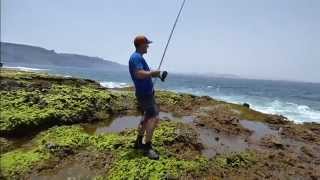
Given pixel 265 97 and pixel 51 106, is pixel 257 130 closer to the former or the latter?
pixel 51 106

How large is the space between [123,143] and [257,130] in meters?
5.89

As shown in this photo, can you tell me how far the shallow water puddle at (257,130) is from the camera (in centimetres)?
1108

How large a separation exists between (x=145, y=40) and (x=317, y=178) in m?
4.83

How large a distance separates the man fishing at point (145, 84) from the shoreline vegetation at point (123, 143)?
0.51m

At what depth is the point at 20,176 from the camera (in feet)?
21.5

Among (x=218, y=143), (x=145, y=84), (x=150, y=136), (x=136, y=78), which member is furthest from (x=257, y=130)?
(x=136, y=78)

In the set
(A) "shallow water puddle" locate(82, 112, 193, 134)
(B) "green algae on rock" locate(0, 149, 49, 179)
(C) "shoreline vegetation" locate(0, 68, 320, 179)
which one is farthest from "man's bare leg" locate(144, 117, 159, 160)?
(A) "shallow water puddle" locate(82, 112, 193, 134)

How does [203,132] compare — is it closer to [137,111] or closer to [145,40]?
[137,111]

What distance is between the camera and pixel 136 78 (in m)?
7.18

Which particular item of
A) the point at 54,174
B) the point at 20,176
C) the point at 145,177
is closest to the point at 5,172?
the point at 20,176

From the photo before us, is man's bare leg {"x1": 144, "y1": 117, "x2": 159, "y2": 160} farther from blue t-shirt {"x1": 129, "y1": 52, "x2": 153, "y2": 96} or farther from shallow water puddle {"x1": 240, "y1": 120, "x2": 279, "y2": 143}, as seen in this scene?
shallow water puddle {"x1": 240, "y1": 120, "x2": 279, "y2": 143}

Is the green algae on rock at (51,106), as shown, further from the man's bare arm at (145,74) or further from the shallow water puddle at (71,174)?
the man's bare arm at (145,74)

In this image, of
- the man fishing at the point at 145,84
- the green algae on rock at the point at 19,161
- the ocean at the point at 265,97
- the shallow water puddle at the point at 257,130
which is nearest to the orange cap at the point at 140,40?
the man fishing at the point at 145,84

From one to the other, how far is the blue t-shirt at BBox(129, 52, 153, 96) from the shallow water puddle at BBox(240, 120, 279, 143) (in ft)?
15.2
